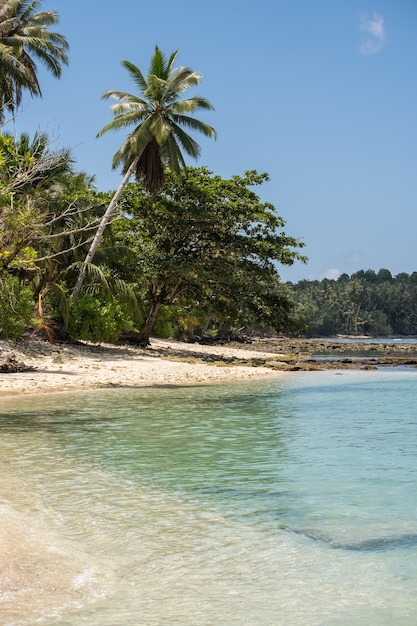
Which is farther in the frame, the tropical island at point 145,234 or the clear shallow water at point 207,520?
the tropical island at point 145,234

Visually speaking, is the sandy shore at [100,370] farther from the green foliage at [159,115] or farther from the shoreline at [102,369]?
the green foliage at [159,115]

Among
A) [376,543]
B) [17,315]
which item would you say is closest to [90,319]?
[17,315]

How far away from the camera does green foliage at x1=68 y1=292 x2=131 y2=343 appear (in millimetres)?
30156

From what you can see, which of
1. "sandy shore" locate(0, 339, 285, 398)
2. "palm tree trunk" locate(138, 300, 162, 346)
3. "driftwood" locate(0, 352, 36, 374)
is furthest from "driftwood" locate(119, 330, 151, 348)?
"driftwood" locate(0, 352, 36, 374)

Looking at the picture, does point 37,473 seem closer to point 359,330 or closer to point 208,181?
point 208,181

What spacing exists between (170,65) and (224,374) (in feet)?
54.7

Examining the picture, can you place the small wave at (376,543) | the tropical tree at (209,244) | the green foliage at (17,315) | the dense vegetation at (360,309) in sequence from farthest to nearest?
the dense vegetation at (360,309) < the tropical tree at (209,244) < the green foliage at (17,315) < the small wave at (376,543)

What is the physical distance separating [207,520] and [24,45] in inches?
1166

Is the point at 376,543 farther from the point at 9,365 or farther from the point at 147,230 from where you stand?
the point at 147,230

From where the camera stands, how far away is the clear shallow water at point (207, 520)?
4.68 meters

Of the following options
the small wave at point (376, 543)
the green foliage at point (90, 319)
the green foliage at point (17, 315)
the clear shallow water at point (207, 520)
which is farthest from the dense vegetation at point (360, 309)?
the small wave at point (376, 543)

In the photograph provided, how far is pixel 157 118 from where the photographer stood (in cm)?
3328

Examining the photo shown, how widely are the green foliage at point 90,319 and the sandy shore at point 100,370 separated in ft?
2.34

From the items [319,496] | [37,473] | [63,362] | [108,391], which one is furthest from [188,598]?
[63,362]
